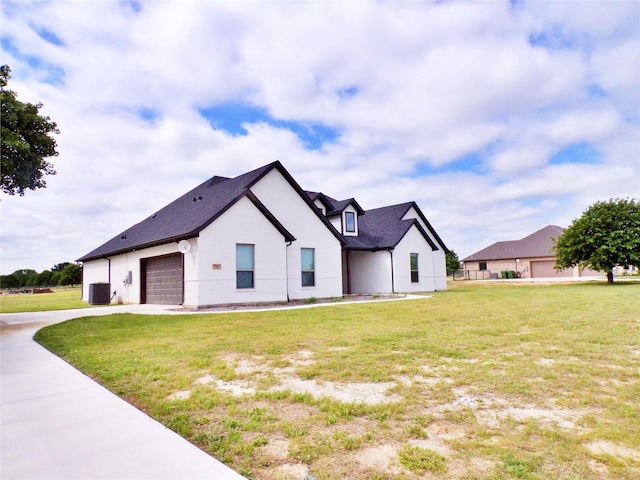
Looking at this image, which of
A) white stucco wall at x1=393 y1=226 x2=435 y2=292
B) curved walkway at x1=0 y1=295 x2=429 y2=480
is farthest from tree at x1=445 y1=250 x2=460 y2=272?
curved walkway at x1=0 y1=295 x2=429 y2=480

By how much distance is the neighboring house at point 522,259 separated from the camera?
156 ft

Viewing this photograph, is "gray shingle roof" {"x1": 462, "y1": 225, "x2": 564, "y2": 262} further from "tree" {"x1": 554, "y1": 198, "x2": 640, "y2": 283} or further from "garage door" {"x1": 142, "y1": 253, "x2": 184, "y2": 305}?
"garage door" {"x1": 142, "y1": 253, "x2": 184, "y2": 305}

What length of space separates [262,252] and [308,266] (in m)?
3.24

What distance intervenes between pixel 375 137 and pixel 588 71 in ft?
30.7

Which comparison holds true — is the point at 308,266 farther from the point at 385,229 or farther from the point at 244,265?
the point at 385,229

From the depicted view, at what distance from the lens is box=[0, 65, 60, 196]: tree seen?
1209cm

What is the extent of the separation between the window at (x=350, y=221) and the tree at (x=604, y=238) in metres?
16.4

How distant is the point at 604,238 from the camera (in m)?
26.7

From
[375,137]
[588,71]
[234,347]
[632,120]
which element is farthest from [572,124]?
[234,347]

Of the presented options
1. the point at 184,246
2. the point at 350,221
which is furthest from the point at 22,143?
the point at 350,221

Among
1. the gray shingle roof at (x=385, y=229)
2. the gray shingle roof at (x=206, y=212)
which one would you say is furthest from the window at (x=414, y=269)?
the gray shingle roof at (x=206, y=212)

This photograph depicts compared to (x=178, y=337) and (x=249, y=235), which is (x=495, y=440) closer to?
(x=178, y=337)

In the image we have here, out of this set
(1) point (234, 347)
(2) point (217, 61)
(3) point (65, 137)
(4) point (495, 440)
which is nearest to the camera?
(4) point (495, 440)

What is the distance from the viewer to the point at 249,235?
16219mm
